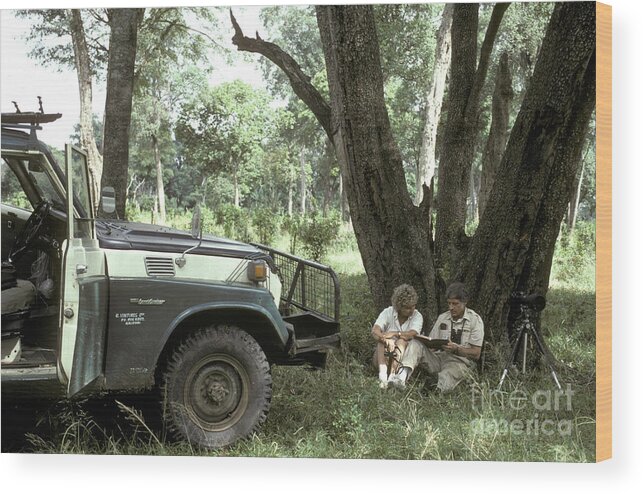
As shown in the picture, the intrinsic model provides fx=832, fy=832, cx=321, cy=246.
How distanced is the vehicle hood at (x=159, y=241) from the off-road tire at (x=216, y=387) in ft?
1.45

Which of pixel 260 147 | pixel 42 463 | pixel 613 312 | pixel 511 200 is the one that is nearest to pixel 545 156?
pixel 511 200

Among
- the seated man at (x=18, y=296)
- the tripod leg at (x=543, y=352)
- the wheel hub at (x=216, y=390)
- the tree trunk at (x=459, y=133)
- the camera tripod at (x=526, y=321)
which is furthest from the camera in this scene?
the tree trunk at (x=459, y=133)

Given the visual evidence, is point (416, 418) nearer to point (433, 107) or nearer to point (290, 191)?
point (290, 191)

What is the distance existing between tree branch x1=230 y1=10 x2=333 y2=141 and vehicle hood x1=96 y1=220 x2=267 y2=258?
1.14 m

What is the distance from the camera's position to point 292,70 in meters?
5.42

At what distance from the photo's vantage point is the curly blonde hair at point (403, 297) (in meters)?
5.32

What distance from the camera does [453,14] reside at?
5473mm

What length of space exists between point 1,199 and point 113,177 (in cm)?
67

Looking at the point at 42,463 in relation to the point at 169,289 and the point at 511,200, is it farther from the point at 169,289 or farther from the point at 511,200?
the point at 511,200

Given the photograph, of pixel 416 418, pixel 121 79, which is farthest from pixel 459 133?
pixel 121 79

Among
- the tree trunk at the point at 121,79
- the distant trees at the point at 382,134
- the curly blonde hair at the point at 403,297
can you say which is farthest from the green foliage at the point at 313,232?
the tree trunk at the point at 121,79

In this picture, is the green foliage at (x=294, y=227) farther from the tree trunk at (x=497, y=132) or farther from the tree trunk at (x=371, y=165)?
the tree trunk at (x=497, y=132)

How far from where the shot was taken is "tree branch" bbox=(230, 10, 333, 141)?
17.5 feet

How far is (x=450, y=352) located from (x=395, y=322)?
40 centimetres
